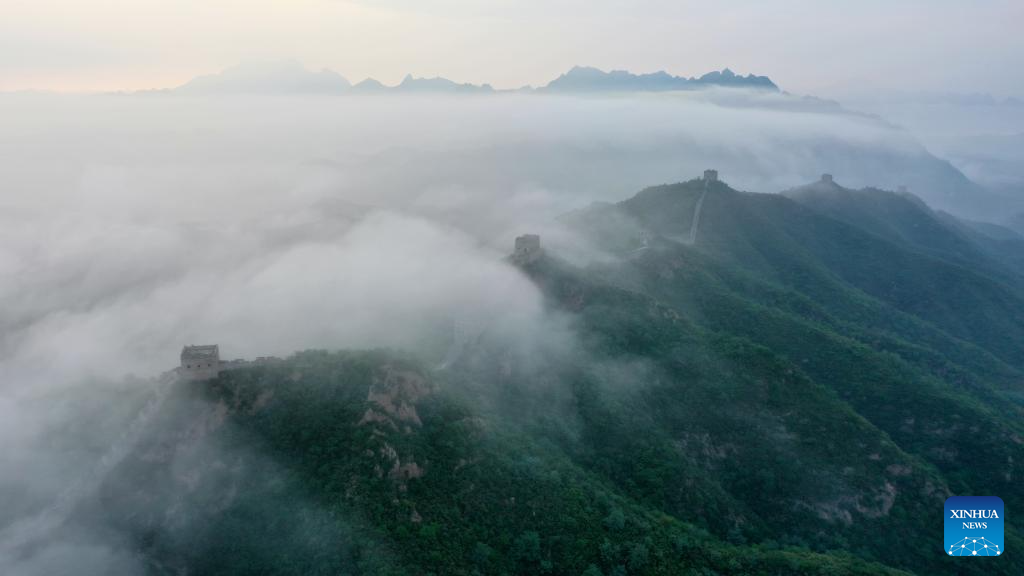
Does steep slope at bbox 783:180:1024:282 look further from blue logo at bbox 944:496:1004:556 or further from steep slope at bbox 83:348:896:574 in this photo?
steep slope at bbox 83:348:896:574

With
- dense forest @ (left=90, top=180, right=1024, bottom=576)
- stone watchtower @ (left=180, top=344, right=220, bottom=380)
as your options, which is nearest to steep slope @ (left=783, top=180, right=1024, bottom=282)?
dense forest @ (left=90, top=180, right=1024, bottom=576)

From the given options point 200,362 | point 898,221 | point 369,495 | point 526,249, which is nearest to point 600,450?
point 369,495

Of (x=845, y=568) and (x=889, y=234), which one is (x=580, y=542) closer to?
(x=845, y=568)

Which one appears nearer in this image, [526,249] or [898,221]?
[526,249]

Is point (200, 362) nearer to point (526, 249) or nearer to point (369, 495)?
point (369, 495)

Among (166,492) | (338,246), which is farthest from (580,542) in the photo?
(338,246)

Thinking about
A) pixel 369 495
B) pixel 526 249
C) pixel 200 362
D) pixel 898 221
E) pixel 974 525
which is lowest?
pixel 974 525
